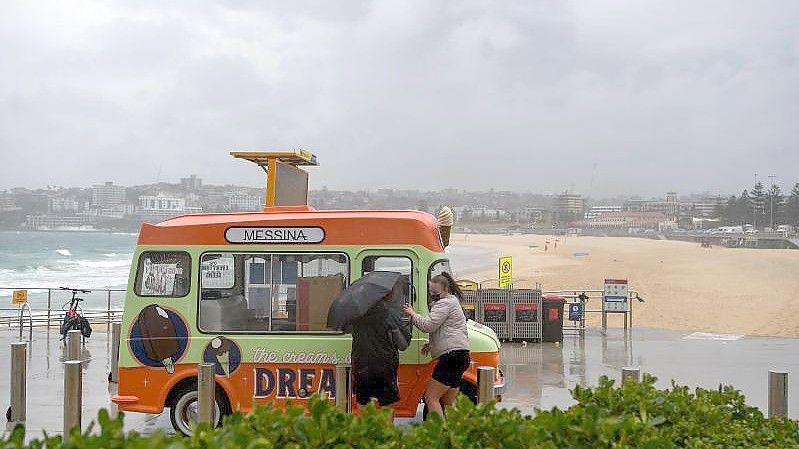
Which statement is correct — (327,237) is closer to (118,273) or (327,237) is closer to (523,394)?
(523,394)

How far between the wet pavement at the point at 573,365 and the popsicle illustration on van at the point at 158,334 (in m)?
1.06

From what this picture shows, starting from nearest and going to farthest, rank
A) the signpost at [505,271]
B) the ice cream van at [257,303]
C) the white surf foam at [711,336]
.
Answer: the ice cream van at [257,303], the white surf foam at [711,336], the signpost at [505,271]

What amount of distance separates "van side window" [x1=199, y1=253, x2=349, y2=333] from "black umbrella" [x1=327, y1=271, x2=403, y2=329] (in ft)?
2.74

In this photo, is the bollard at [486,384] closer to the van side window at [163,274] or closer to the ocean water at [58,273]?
the van side window at [163,274]

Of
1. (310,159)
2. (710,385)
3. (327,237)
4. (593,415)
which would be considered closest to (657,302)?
(710,385)

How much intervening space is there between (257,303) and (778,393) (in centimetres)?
A: 499

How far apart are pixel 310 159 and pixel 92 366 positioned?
220 inches

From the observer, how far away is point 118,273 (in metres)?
59.9

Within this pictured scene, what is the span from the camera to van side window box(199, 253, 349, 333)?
864 centimetres

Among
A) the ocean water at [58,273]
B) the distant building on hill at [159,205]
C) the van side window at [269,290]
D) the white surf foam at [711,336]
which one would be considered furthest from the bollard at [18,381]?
the distant building on hill at [159,205]

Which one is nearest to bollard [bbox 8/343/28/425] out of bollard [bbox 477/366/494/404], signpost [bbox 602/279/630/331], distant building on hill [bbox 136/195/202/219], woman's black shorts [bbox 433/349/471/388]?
woman's black shorts [bbox 433/349/471/388]

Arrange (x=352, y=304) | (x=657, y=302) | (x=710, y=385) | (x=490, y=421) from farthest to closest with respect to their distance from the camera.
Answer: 1. (x=657, y=302)
2. (x=710, y=385)
3. (x=352, y=304)
4. (x=490, y=421)

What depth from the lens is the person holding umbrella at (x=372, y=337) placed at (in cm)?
766

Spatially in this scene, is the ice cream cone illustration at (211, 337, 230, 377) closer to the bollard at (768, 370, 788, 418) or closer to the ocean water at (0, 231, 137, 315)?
the bollard at (768, 370, 788, 418)
